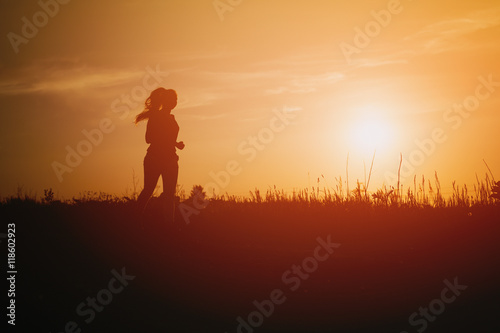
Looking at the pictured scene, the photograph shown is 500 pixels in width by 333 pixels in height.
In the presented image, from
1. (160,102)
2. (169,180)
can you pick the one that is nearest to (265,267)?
(169,180)

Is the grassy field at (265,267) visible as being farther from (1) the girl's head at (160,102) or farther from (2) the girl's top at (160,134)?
(1) the girl's head at (160,102)

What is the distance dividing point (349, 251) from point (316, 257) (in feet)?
2.75

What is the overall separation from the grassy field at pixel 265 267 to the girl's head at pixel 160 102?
218 cm

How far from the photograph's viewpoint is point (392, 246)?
10367mm

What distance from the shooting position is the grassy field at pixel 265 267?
22.9 ft

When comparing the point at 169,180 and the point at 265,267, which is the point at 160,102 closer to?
the point at 169,180

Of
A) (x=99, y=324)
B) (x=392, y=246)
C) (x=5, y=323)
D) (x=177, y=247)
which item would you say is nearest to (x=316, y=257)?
(x=392, y=246)

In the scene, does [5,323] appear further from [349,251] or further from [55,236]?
[349,251]

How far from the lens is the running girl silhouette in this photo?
35.1 ft

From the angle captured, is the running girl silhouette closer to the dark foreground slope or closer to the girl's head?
the girl's head

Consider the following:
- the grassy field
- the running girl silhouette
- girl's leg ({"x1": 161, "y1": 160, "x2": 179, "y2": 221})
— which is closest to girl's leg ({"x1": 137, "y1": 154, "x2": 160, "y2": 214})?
the running girl silhouette

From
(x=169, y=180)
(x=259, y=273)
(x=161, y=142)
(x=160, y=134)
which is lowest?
(x=259, y=273)

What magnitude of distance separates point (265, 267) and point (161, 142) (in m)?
3.28

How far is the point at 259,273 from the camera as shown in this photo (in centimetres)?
862
